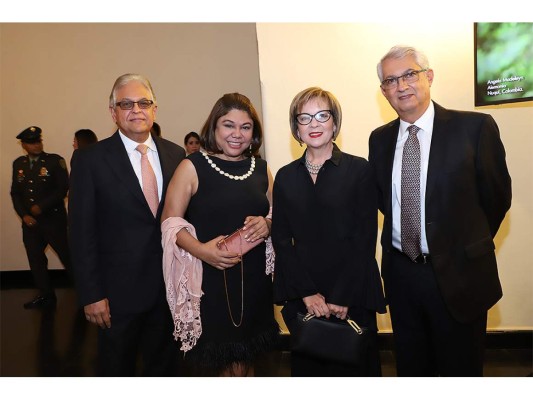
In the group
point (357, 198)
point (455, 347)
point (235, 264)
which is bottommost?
point (455, 347)

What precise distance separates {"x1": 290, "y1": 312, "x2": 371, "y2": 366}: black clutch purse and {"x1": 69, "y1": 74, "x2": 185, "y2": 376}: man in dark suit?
2.57 feet

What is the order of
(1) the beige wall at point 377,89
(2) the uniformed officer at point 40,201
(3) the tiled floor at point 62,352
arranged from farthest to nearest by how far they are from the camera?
(2) the uniformed officer at point 40,201 < (1) the beige wall at point 377,89 < (3) the tiled floor at point 62,352

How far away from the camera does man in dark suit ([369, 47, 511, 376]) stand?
1.92 m

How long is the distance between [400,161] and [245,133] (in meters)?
0.78

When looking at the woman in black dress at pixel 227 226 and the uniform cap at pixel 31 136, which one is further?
the uniform cap at pixel 31 136

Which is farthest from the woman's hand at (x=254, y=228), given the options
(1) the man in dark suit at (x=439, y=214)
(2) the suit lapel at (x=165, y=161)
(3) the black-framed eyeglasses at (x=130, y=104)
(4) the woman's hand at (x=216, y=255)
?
(3) the black-framed eyeglasses at (x=130, y=104)

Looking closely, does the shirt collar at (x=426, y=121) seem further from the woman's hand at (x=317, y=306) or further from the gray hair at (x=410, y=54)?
the woman's hand at (x=317, y=306)

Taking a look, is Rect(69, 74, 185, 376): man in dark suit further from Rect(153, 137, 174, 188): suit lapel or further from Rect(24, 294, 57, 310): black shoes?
Rect(24, 294, 57, 310): black shoes

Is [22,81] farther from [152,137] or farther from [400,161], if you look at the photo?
[400,161]

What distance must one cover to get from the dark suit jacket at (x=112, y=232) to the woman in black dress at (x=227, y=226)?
176 millimetres

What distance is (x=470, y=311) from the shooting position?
1.96m

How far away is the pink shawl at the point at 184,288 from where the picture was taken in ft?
6.66

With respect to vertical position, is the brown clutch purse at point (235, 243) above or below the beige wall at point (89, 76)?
below

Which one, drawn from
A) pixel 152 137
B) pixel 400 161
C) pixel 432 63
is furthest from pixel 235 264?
pixel 432 63
